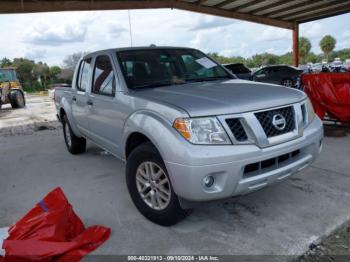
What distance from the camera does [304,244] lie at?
9.36 feet

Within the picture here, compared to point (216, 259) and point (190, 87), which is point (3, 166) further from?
point (216, 259)

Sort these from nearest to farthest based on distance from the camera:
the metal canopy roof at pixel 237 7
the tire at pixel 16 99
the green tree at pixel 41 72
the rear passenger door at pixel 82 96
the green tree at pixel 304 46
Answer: the rear passenger door at pixel 82 96, the metal canopy roof at pixel 237 7, the tire at pixel 16 99, the green tree at pixel 41 72, the green tree at pixel 304 46

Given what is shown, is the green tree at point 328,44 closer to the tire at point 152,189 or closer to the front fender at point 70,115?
the front fender at point 70,115

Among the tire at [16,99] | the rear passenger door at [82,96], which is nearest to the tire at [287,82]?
the tire at [16,99]

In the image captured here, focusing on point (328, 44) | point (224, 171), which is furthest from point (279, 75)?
point (328, 44)

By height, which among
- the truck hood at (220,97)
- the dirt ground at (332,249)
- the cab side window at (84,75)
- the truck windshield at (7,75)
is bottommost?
the dirt ground at (332,249)

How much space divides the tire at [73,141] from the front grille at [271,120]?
12.4 ft

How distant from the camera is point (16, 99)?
17812 millimetres

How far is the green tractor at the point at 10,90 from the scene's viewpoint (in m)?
17.2

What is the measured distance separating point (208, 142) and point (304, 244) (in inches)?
46.5

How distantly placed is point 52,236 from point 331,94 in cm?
571

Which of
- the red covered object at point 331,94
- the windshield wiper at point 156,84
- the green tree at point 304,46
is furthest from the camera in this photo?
the green tree at point 304,46

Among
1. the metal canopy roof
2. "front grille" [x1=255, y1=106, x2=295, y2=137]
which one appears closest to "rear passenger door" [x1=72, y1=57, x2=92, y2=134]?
"front grille" [x1=255, y1=106, x2=295, y2=137]

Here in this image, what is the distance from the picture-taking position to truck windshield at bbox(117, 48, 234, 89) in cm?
387
